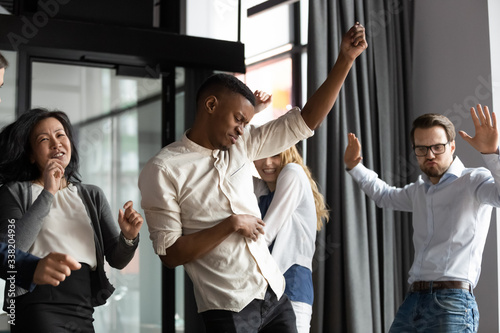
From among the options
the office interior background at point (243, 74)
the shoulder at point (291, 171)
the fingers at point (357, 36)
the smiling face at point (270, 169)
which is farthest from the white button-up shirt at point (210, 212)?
the office interior background at point (243, 74)

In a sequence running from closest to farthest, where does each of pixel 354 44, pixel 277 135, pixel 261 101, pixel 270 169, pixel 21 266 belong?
1. pixel 21 266
2. pixel 354 44
3. pixel 277 135
4. pixel 261 101
5. pixel 270 169

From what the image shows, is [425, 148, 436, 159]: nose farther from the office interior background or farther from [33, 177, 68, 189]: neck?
[33, 177, 68, 189]: neck

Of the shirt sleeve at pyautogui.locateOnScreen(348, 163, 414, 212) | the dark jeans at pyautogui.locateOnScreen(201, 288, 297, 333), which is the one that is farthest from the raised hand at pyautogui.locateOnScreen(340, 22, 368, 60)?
the shirt sleeve at pyautogui.locateOnScreen(348, 163, 414, 212)

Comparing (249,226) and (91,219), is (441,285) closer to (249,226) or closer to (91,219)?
(249,226)

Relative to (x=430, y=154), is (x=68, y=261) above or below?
below

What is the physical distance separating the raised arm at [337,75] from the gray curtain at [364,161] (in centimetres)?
213

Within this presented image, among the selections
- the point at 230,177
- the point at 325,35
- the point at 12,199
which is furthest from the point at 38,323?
the point at 325,35

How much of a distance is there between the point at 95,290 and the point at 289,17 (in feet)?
10.9

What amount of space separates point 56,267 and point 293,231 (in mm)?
1349

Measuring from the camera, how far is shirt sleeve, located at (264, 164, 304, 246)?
8.38 ft

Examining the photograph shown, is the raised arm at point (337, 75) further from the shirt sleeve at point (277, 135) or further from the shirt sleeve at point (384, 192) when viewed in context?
the shirt sleeve at point (384, 192)

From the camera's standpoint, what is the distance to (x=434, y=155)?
273 cm

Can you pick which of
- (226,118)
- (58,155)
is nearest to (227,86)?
(226,118)

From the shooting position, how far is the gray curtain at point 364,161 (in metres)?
3.96
